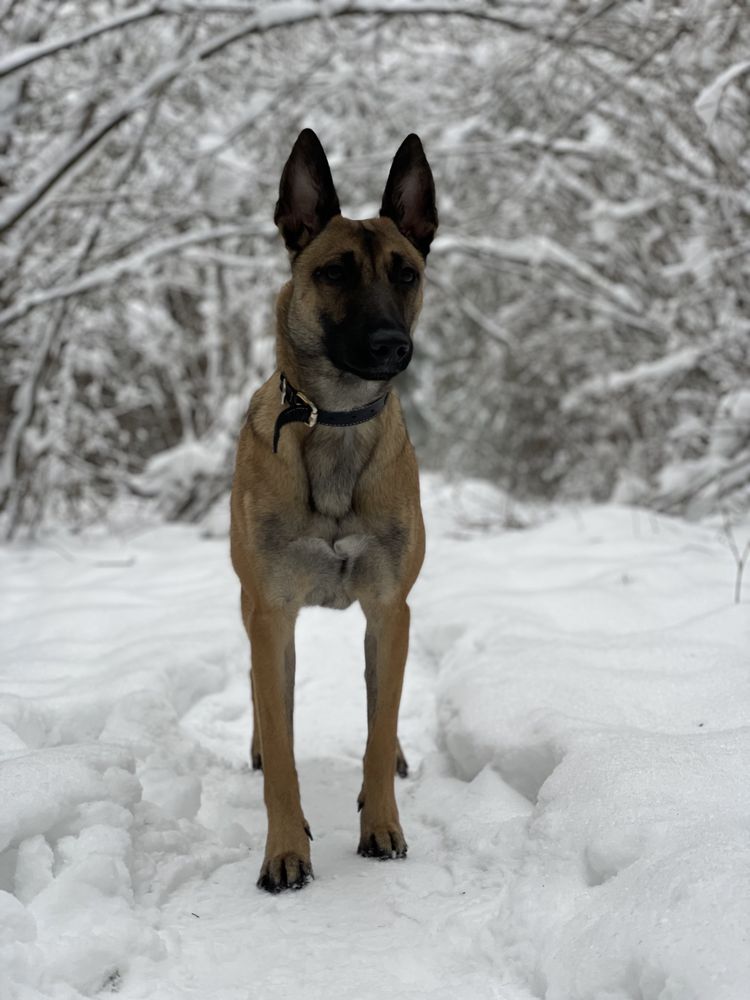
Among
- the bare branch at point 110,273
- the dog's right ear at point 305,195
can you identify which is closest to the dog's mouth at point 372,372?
the dog's right ear at point 305,195

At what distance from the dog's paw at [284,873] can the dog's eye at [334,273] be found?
5.46ft

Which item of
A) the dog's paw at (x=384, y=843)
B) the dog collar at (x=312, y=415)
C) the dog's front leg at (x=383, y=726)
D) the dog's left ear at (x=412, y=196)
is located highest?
the dog's left ear at (x=412, y=196)

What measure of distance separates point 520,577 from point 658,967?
4047 millimetres

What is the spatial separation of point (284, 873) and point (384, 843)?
13.0 inches

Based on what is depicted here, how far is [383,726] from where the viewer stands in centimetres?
284

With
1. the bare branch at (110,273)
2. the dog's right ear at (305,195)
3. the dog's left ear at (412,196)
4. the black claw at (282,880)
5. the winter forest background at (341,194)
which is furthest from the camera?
the bare branch at (110,273)

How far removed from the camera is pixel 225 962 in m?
2.09

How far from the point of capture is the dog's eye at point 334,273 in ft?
9.21

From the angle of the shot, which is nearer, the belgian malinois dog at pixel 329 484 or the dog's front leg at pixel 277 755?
the dog's front leg at pixel 277 755

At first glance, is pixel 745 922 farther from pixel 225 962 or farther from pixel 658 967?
pixel 225 962

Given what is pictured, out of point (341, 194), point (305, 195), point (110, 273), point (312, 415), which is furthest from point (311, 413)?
point (341, 194)

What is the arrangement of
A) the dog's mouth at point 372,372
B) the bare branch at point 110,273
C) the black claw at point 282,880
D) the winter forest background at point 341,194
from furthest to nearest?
1. the bare branch at point 110,273
2. the winter forest background at point 341,194
3. the dog's mouth at point 372,372
4. the black claw at point 282,880

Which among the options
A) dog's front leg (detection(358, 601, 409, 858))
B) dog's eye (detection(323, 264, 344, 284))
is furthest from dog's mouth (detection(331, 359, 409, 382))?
dog's front leg (detection(358, 601, 409, 858))

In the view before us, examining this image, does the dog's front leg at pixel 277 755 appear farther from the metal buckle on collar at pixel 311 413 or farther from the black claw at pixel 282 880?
the metal buckle on collar at pixel 311 413
